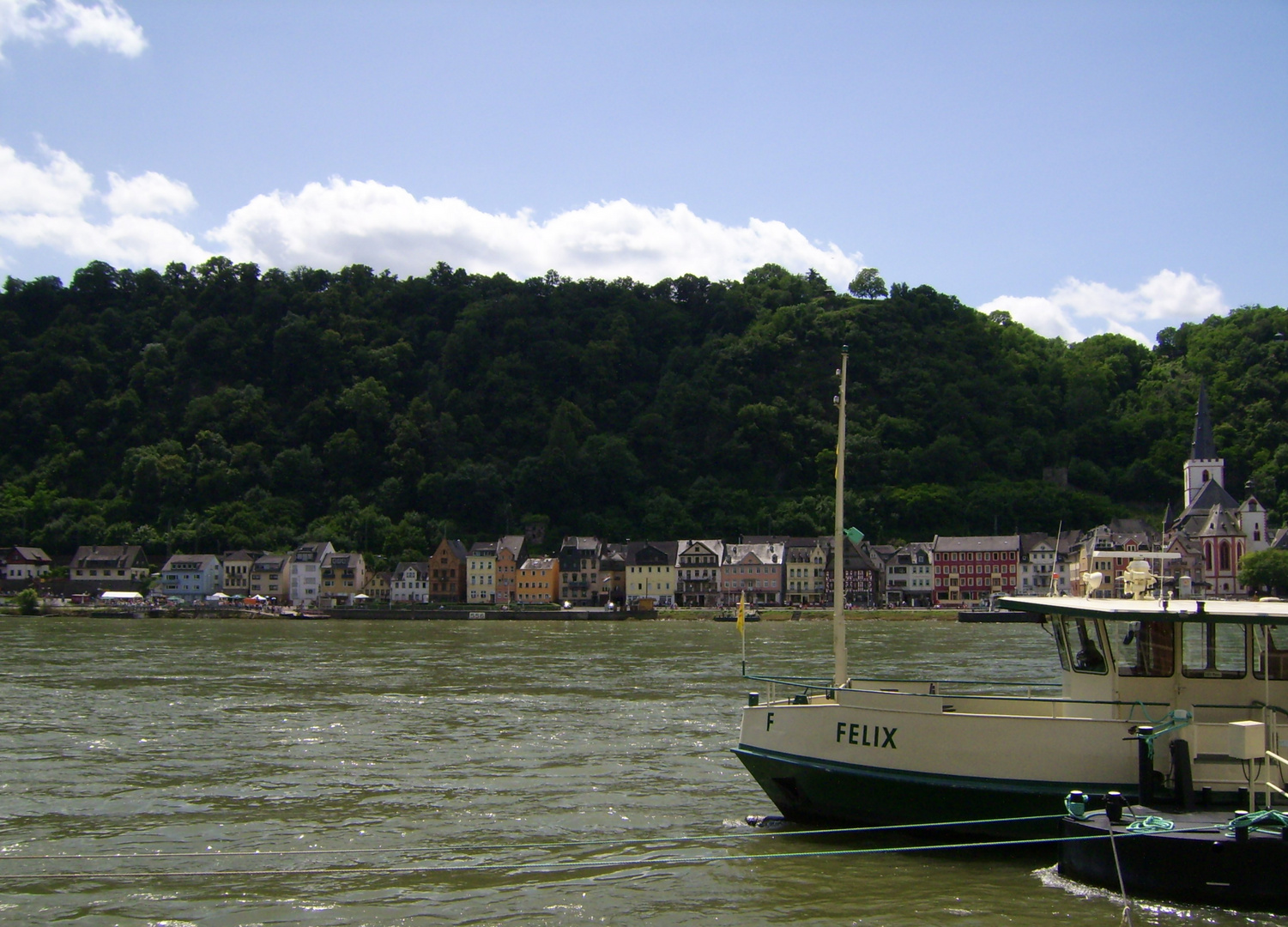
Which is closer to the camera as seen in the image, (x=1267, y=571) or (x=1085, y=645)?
(x=1085, y=645)

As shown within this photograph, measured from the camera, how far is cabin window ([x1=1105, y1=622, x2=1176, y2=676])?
14.0 metres

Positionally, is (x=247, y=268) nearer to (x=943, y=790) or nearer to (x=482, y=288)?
(x=482, y=288)

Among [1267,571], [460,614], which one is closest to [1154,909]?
[460,614]

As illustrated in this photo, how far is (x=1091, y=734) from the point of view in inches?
537

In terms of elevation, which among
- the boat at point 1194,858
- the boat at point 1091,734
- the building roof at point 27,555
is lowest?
the boat at point 1194,858

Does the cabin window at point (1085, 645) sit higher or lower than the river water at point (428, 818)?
higher

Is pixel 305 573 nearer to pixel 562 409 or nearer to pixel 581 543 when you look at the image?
pixel 581 543

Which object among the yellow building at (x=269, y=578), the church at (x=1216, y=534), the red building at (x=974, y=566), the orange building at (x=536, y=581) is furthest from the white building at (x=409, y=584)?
the church at (x=1216, y=534)

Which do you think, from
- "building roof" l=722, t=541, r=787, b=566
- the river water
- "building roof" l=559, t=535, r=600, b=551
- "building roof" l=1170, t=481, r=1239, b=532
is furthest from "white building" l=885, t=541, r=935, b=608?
the river water

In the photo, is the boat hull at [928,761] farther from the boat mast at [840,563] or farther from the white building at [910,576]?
the white building at [910,576]

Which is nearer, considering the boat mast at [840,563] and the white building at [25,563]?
Result: the boat mast at [840,563]

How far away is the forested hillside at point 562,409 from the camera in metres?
135

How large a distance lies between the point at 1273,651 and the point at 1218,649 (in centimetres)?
67

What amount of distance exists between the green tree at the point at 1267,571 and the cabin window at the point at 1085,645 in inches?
3723
